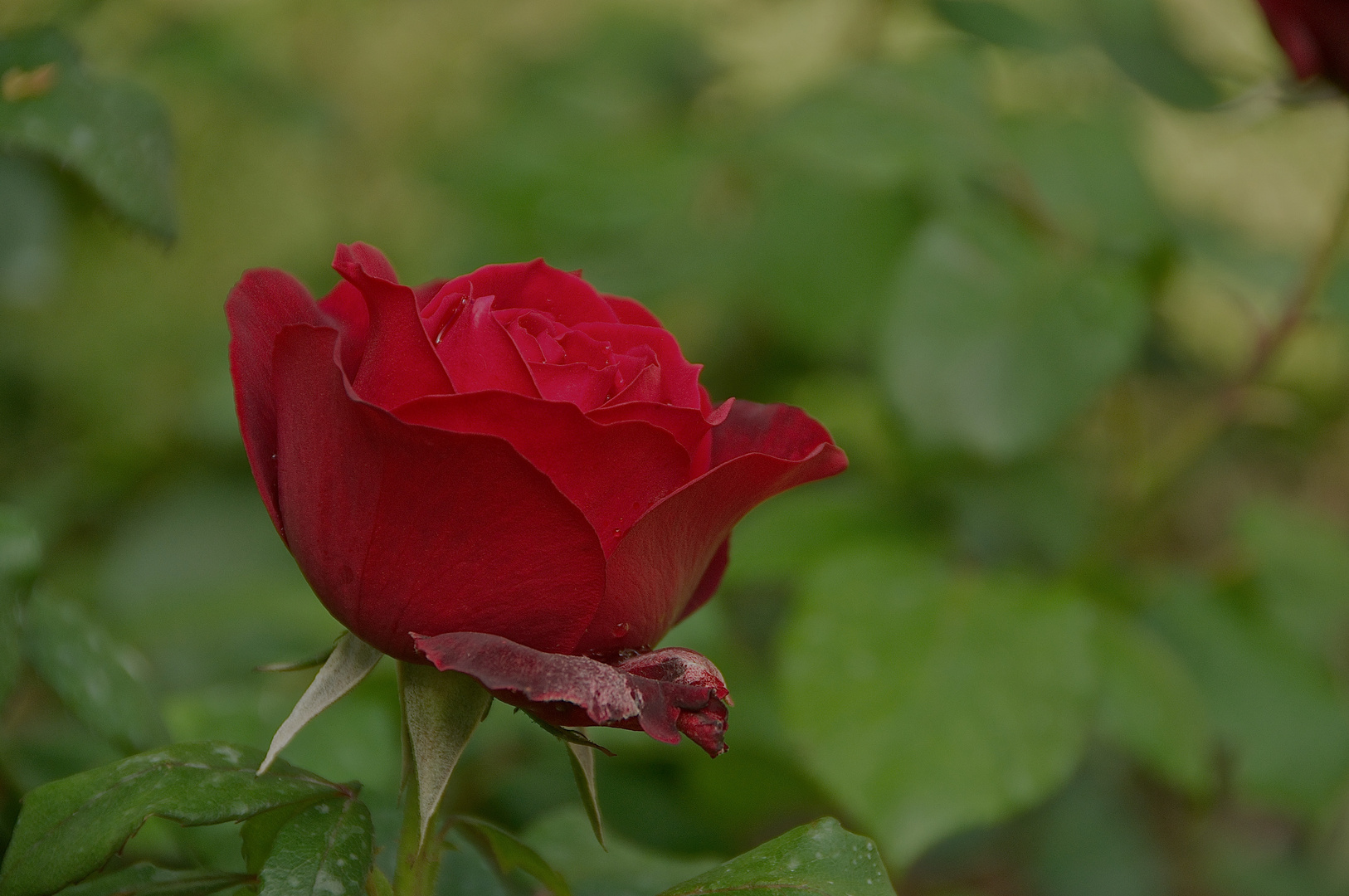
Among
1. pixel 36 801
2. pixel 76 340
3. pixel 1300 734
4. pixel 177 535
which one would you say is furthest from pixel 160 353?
pixel 1300 734

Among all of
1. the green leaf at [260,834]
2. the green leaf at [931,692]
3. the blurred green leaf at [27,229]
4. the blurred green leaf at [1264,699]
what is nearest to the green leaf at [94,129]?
the green leaf at [260,834]

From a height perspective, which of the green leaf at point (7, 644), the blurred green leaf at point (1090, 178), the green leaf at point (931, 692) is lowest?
the green leaf at point (931, 692)

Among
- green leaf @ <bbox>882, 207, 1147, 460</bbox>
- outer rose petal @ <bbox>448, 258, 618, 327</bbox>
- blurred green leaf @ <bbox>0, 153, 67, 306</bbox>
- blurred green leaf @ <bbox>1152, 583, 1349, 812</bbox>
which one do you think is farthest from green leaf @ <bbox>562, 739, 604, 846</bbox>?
blurred green leaf @ <bbox>0, 153, 67, 306</bbox>

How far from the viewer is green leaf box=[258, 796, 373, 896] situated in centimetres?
31

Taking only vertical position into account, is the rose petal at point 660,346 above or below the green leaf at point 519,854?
above

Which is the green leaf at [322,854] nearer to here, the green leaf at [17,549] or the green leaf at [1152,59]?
the green leaf at [17,549]

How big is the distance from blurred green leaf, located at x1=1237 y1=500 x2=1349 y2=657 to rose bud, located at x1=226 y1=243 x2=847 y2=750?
743 millimetres

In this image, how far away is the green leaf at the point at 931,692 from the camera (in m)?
0.65

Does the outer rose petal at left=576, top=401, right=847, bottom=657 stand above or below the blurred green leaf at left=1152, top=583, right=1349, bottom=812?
above

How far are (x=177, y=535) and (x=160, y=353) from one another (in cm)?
31

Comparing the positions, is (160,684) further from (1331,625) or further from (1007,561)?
(1331,625)

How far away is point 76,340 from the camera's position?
49.9 inches

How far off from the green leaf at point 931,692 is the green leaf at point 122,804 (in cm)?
39

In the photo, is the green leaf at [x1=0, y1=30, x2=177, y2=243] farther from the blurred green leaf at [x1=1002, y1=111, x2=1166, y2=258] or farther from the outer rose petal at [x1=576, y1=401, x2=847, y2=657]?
the blurred green leaf at [x1=1002, y1=111, x2=1166, y2=258]
